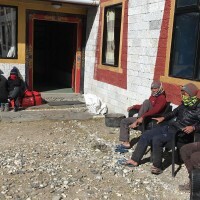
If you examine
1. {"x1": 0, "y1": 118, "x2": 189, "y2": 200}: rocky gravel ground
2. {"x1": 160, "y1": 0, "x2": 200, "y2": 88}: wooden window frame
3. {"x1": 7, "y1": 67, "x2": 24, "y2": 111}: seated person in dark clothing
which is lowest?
{"x1": 0, "y1": 118, "x2": 189, "y2": 200}: rocky gravel ground

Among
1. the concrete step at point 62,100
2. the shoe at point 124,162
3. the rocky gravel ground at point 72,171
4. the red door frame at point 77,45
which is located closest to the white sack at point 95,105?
the concrete step at point 62,100

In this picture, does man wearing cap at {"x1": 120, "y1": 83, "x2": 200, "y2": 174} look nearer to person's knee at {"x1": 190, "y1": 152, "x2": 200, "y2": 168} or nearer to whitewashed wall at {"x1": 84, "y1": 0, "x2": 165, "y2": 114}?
person's knee at {"x1": 190, "y1": 152, "x2": 200, "y2": 168}

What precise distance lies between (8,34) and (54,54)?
3594 millimetres

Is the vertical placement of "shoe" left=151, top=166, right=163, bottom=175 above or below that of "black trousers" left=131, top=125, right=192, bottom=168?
below

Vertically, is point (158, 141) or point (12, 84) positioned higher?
point (12, 84)


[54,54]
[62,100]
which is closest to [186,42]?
[62,100]

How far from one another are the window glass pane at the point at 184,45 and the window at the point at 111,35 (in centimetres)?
233

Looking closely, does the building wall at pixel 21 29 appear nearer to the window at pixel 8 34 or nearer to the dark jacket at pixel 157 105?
the window at pixel 8 34

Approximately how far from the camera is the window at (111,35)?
823cm

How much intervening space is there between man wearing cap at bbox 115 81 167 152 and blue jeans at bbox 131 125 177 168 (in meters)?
0.58

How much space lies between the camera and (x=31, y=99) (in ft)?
29.3

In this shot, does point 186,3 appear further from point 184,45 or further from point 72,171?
point 72,171

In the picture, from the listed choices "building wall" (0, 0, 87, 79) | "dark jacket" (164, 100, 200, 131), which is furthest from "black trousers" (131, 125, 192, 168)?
"building wall" (0, 0, 87, 79)

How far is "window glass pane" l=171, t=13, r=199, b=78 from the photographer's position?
18.4ft
